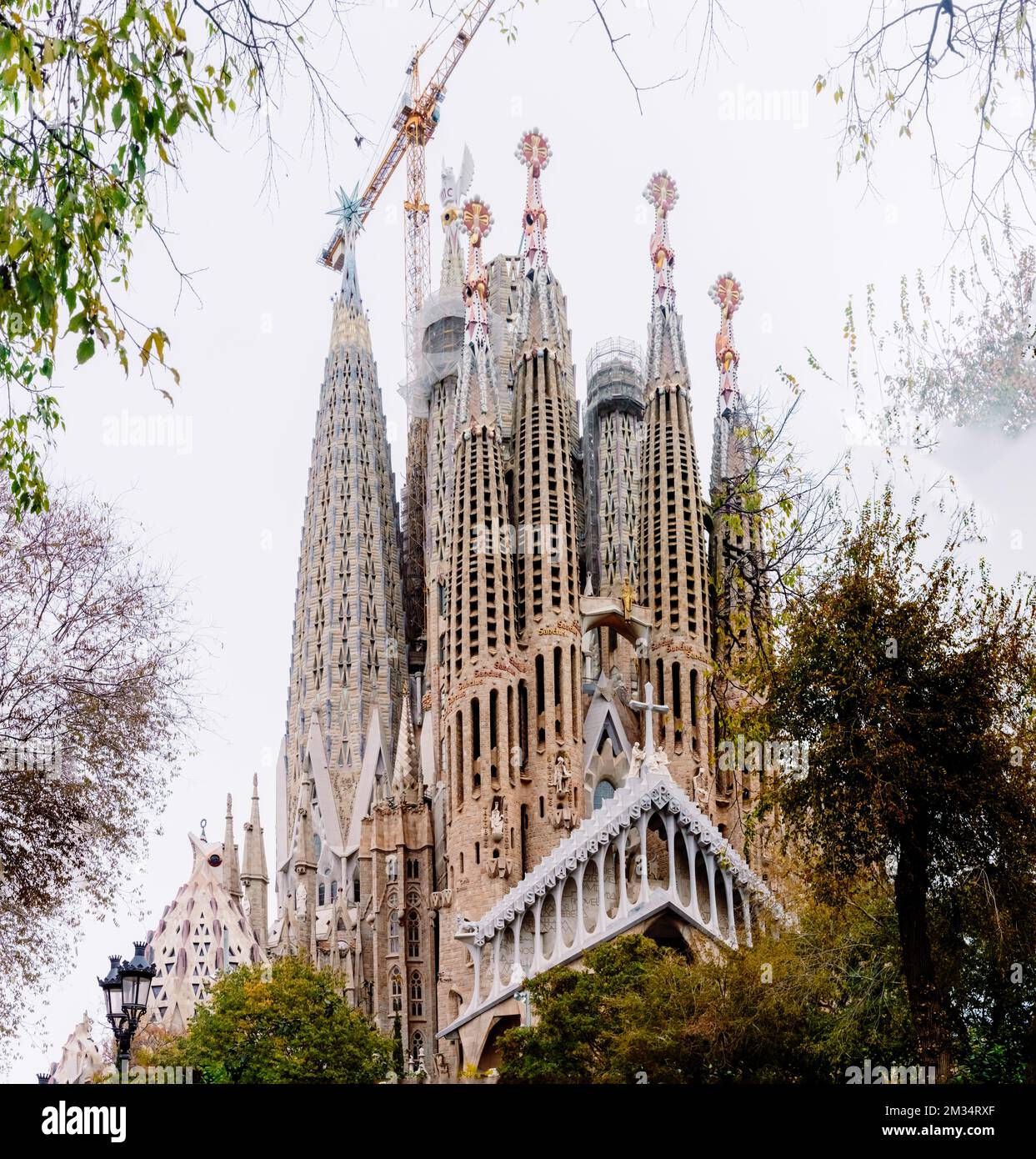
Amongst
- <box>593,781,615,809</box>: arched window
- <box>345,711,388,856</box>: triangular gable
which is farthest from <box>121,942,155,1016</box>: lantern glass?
<box>345,711,388,856</box>: triangular gable

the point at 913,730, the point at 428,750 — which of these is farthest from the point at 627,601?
the point at 913,730

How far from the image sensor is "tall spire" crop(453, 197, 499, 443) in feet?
160

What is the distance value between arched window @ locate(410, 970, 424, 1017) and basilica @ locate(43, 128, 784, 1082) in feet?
0.37

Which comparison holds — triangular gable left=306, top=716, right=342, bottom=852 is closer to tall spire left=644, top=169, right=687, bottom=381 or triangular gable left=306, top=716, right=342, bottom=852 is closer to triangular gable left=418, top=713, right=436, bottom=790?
triangular gable left=418, top=713, right=436, bottom=790

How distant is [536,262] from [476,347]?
4.00 meters

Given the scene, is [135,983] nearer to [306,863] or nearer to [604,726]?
[604,726]

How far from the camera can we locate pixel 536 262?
52219 millimetres

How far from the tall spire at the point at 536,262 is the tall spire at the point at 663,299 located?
310 centimetres

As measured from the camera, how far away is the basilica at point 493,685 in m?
40.3

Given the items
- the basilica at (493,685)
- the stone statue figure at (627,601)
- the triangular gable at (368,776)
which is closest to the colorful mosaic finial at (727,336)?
the basilica at (493,685)

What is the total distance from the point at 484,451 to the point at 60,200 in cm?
3960
